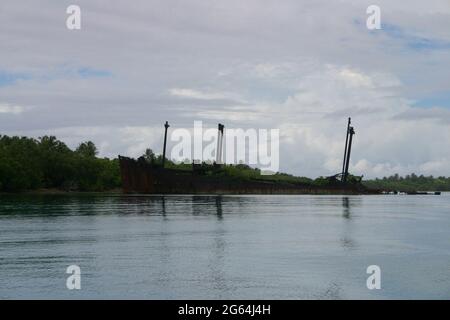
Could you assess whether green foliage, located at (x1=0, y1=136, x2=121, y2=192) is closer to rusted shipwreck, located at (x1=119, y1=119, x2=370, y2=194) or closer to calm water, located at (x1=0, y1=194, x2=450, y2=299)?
rusted shipwreck, located at (x1=119, y1=119, x2=370, y2=194)

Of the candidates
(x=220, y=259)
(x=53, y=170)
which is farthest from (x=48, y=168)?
(x=220, y=259)

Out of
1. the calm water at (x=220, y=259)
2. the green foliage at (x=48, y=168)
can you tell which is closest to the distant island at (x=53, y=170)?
the green foliage at (x=48, y=168)

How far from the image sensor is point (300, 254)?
3906 centimetres

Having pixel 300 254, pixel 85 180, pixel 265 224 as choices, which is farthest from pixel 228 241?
pixel 85 180

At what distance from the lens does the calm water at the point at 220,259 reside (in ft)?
90.5

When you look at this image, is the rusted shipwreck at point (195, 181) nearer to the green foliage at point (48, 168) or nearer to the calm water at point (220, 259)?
the green foliage at point (48, 168)

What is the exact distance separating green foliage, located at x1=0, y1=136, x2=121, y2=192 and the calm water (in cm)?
9739

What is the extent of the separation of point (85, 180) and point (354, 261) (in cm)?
14868

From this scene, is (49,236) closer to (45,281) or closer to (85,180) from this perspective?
(45,281)

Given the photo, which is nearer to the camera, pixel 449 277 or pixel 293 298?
pixel 293 298

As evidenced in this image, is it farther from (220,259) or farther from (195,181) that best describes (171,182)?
(220,259)

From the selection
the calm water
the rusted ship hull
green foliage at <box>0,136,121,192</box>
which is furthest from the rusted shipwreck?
the calm water

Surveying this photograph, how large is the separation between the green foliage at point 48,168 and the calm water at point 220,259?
97.4 m

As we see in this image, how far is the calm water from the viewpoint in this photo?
2759cm
